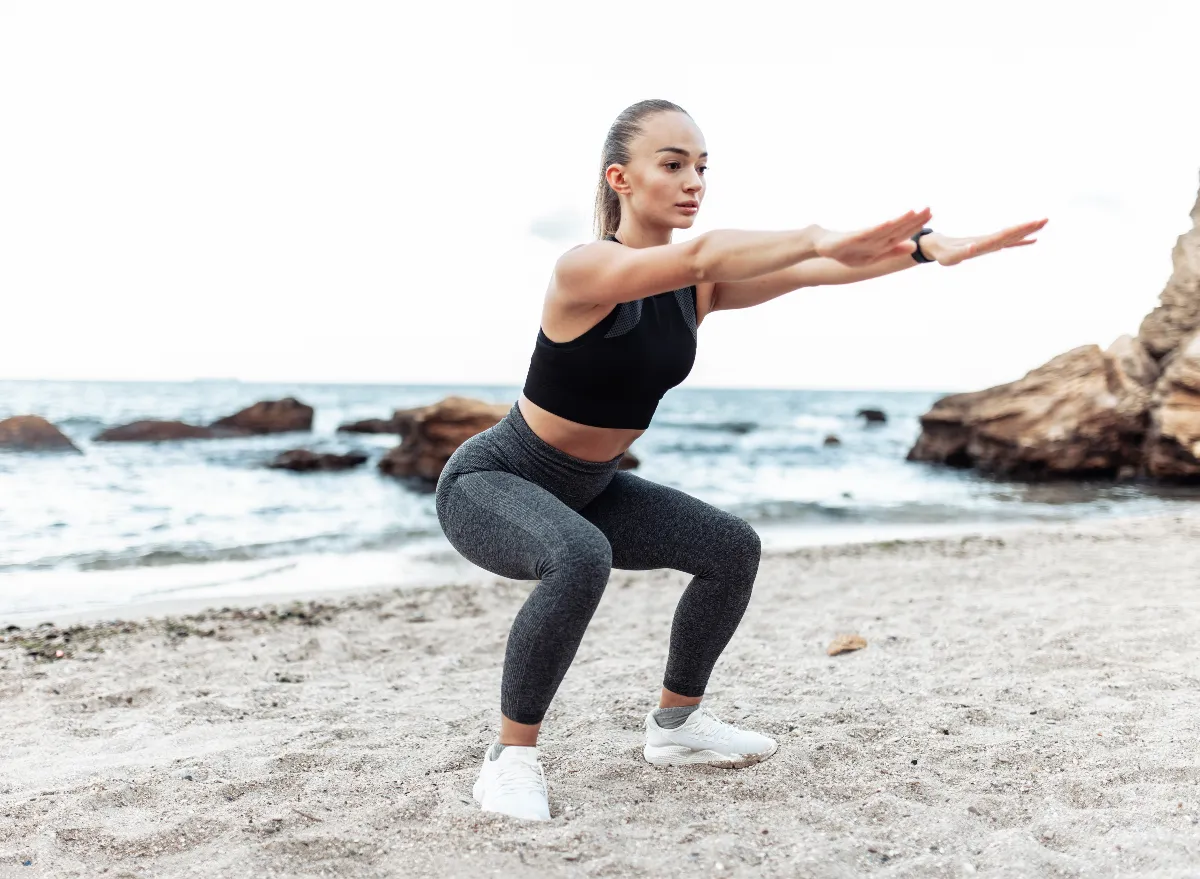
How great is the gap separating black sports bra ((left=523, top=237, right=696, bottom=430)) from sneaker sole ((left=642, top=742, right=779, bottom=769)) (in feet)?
3.43

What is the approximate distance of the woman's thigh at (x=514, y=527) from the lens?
223cm

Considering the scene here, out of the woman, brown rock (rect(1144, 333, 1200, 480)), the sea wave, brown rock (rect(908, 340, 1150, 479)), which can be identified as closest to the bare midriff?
the woman

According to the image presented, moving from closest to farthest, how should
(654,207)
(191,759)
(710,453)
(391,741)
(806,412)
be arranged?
1. (654,207)
2. (191,759)
3. (391,741)
4. (710,453)
5. (806,412)

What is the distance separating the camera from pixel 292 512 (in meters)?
11.8

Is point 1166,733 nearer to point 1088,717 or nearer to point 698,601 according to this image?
point 1088,717

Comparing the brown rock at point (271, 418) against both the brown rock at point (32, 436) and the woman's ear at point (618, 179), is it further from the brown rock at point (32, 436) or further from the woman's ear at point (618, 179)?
the woman's ear at point (618, 179)

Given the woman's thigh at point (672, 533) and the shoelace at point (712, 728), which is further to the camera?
the shoelace at point (712, 728)

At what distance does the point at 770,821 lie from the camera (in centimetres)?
230

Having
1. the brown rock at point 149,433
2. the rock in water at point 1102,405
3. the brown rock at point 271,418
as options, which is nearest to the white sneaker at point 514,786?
the rock in water at point 1102,405

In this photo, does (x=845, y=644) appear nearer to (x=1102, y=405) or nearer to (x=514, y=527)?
(x=514, y=527)

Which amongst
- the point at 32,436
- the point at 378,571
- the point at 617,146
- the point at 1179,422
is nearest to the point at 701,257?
the point at 617,146

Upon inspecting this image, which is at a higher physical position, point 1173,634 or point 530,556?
point 530,556

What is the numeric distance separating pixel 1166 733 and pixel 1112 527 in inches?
277

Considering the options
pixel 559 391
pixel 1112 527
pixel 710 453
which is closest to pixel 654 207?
pixel 559 391
